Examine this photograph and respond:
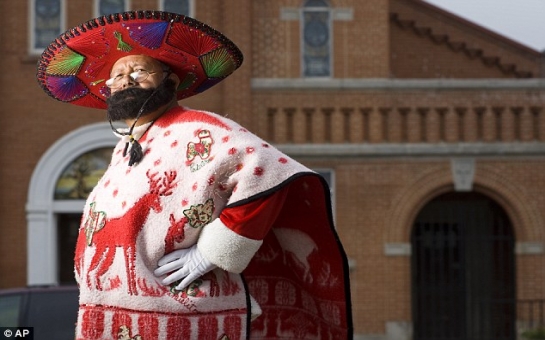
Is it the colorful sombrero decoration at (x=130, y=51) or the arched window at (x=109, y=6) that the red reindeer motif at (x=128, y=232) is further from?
the arched window at (x=109, y=6)

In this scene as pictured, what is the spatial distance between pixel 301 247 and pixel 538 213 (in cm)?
1244

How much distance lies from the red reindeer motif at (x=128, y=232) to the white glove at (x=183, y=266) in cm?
13

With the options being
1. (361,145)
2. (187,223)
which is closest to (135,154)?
(187,223)

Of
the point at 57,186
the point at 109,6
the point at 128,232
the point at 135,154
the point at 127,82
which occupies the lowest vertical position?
the point at 128,232

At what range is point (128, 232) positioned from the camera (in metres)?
4.95

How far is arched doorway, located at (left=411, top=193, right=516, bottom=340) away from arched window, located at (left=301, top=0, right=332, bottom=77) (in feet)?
9.12

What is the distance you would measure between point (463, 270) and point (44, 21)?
7.41m

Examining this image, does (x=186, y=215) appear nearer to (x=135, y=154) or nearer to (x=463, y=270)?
(x=135, y=154)

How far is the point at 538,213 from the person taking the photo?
17.2 m

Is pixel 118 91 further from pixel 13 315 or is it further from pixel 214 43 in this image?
pixel 13 315

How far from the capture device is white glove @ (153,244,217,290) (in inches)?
192

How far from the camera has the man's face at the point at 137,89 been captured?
17.0ft

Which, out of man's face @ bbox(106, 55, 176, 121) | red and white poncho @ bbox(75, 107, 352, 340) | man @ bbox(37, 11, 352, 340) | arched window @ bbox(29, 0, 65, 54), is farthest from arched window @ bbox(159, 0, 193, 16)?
red and white poncho @ bbox(75, 107, 352, 340)

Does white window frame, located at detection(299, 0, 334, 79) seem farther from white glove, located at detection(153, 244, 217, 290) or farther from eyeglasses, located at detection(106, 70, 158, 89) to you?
white glove, located at detection(153, 244, 217, 290)
